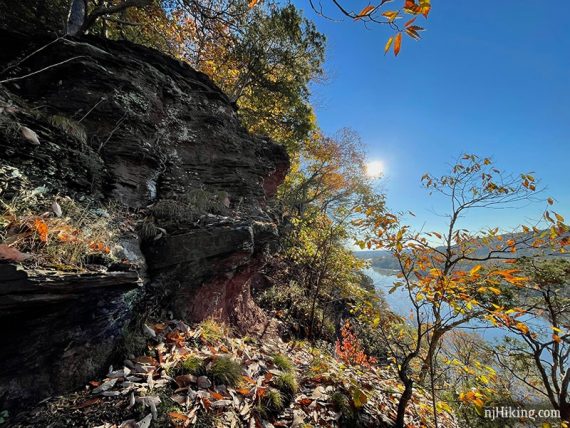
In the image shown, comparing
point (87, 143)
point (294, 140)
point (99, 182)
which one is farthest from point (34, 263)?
point (294, 140)

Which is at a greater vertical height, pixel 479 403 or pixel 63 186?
pixel 63 186

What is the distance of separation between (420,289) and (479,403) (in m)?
1.21

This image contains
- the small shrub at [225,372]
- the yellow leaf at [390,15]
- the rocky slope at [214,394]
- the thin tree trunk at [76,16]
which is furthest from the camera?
the thin tree trunk at [76,16]

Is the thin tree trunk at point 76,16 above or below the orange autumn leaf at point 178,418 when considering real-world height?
above

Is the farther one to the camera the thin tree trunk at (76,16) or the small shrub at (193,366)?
the thin tree trunk at (76,16)

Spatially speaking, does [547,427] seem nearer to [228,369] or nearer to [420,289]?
[420,289]

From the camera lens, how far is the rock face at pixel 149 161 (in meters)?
3.02

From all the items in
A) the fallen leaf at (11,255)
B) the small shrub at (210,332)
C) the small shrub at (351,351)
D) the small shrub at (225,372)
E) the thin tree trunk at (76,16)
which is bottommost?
the small shrub at (351,351)

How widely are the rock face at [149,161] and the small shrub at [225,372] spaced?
1048mm

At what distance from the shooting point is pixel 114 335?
7.61ft

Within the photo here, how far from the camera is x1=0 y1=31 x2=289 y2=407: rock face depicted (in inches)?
119

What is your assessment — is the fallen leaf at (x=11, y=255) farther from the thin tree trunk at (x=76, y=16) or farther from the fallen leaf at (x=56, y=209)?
the thin tree trunk at (x=76, y=16)

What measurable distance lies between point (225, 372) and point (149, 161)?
363 cm

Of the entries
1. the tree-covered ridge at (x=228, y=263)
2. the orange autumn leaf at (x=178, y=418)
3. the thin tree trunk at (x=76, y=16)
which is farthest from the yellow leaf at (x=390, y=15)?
the thin tree trunk at (x=76, y=16)
